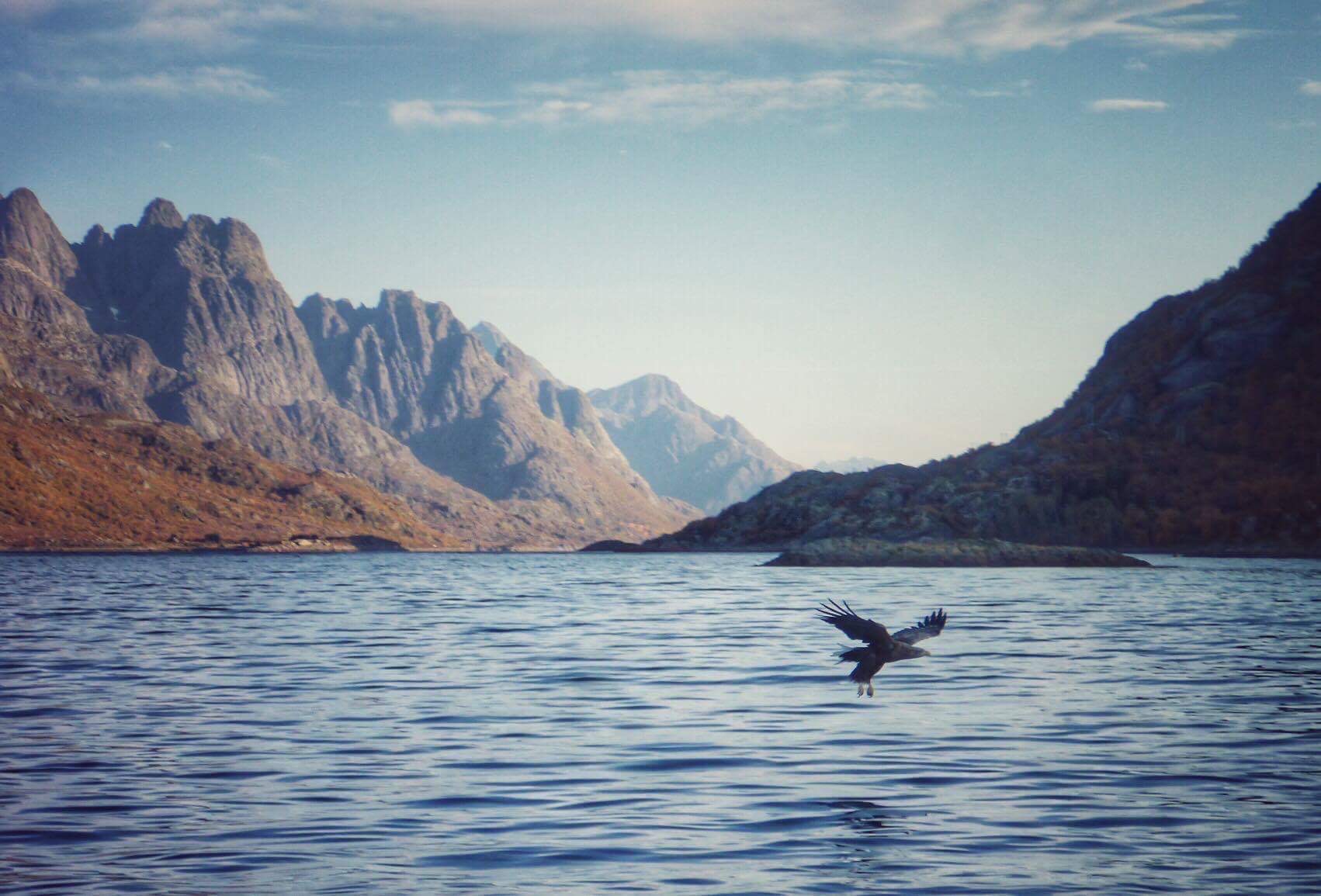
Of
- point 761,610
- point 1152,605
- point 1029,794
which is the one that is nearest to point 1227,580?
point 1152,605

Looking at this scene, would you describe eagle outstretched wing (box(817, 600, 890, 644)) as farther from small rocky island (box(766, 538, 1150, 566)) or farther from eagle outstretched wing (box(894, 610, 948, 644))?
small rocky island (box(766, 538, 1150, 566))

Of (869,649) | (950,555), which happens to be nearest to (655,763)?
(869,649)

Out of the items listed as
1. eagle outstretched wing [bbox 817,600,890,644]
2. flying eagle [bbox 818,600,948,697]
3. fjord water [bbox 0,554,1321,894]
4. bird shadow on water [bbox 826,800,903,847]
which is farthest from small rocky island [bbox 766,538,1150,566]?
bird shadow on water [bbox 826,800,903,847]

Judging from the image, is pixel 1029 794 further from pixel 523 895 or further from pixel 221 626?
pixel 221 626

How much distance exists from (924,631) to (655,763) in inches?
224

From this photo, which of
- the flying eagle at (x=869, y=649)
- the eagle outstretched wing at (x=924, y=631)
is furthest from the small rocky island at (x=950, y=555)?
the flying eagle at (x=869, y=649)

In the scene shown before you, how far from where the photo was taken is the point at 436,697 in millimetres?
31141

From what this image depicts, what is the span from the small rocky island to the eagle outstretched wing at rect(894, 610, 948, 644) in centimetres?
12624

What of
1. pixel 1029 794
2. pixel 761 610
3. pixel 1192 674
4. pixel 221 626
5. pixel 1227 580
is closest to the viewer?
pixel 1029 794

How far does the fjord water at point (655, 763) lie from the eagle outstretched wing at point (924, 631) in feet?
7.50

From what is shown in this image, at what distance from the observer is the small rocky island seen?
480ft

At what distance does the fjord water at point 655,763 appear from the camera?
15227 mm

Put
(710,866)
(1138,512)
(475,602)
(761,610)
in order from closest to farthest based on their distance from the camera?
(710,866)
(761,610)
(475,602)
(1138,512)

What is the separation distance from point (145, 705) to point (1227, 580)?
297 ft
